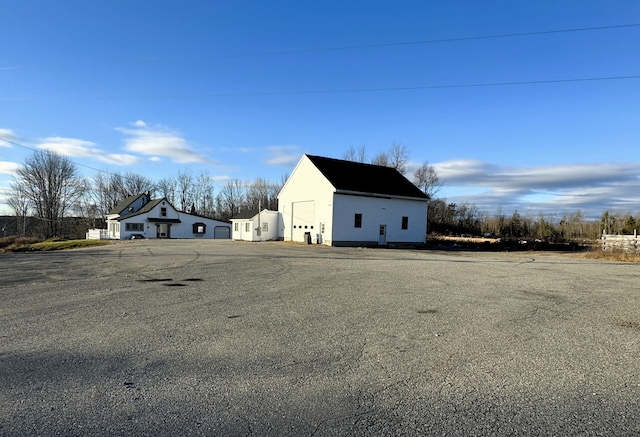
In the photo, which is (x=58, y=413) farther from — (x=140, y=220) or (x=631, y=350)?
(x=140, y=220)

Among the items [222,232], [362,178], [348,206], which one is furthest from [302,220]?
[222,232]

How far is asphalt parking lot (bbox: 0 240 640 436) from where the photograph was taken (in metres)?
3.20

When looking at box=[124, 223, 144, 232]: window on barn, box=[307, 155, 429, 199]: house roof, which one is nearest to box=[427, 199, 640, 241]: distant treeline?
box=[307, 155, 429, 199]: house roof

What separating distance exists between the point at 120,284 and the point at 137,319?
4494mm

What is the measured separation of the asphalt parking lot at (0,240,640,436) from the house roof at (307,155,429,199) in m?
26.2

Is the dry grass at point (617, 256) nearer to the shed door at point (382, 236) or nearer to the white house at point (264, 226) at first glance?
the shed door at point (382, 236)

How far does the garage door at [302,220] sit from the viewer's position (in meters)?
36.5

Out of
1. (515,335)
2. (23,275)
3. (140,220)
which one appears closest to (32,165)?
(140,220)

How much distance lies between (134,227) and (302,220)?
96.4 ft

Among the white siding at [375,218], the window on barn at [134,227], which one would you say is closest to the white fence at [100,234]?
the window on barn at [134,227]

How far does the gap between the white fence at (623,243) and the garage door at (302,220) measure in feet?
72.1

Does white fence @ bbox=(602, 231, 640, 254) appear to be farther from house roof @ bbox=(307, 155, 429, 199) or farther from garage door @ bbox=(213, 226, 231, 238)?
garage door @ bbox=(213, 226, 231, 238)

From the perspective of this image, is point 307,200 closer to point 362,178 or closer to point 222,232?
point 362,178

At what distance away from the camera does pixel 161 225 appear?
57.3 m
